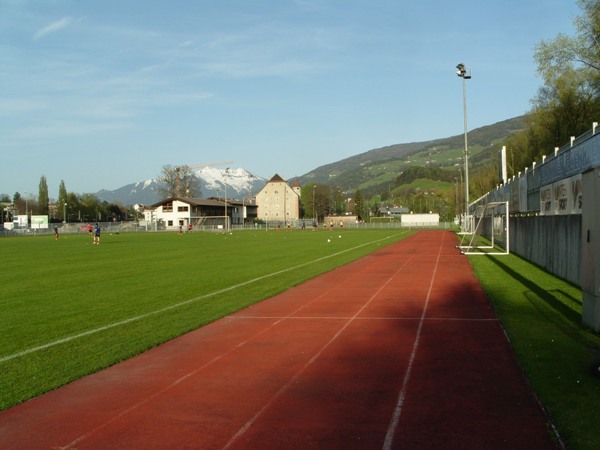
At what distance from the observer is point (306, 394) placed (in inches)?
247

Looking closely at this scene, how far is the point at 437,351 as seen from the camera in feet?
26.7

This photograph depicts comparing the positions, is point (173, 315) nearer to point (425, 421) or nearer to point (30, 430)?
point (30, 430)

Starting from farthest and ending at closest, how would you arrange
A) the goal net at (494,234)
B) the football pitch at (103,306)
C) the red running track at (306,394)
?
the goal net at (494,234) < the football pitch at (103,306) < the red running track at (306,394)

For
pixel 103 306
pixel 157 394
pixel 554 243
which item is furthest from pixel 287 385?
pixel 554 243

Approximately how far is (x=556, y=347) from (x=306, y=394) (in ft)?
13.0

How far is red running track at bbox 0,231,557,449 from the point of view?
5.05 meters

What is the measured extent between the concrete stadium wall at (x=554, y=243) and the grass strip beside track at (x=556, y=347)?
53 centimetres

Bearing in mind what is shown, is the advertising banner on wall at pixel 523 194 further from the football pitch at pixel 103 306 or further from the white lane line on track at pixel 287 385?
the white lane line on track at pixel 287 385

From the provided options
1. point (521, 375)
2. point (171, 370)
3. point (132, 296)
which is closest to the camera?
point (521, 375)

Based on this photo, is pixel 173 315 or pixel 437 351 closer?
pixel 437 351

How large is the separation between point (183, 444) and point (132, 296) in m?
10.4

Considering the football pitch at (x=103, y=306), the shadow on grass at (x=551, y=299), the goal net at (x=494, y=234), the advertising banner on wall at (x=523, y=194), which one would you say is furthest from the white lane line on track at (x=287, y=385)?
the goal net at (x=494, y=234)

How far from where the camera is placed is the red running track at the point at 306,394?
5047 mm

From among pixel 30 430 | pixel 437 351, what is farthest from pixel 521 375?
pixel 30 430
